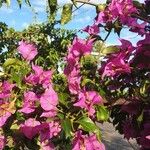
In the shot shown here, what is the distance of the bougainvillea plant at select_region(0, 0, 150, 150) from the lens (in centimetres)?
185

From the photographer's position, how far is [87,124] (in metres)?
1.78

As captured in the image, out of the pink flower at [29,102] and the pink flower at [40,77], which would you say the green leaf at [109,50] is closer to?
the pink flower at [40,77]

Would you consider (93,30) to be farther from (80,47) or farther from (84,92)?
(84,92)

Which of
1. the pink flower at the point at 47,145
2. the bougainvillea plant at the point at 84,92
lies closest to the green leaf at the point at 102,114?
the bougainvillea plant at the point at 84,92

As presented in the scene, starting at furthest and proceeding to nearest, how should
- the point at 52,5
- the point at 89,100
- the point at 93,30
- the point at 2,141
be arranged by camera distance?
the point at 93,30 < the point at 2,141 < the point at 89,100 < the point at 52,5

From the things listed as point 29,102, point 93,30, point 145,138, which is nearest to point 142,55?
point 93,30

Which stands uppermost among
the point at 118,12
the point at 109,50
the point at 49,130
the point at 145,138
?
the point at 118,12

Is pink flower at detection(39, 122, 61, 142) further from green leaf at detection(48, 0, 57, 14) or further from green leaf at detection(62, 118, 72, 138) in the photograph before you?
green leaf at detection(48, 0, 57, 14)

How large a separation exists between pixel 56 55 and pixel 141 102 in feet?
19.6

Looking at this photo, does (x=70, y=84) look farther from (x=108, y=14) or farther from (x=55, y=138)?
(x=108, y=14)

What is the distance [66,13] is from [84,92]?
32cm

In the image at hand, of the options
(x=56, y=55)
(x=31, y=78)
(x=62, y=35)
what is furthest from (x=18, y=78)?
(x=62, y=35)

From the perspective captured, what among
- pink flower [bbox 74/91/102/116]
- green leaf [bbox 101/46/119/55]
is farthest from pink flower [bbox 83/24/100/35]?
→ pink flower [bbox 74/91/102/116]

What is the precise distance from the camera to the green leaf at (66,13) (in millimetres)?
1881
